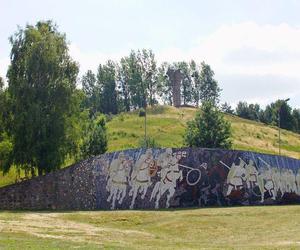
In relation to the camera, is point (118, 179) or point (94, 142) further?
point (94, 142)

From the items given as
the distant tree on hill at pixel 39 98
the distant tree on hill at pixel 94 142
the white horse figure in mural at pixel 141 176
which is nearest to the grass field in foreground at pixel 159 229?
the white horse figure in mural at pixel 141 176

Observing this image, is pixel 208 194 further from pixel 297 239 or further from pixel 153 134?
pixel 153 134

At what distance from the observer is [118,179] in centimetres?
3794

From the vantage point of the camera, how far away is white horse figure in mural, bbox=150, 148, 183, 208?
122 feet

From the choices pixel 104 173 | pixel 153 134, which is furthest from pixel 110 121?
pixel 104 173

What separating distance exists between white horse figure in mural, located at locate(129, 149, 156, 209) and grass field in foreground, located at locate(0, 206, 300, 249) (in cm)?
373

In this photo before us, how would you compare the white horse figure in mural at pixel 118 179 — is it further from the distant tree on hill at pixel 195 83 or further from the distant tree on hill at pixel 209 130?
the distant tree on hill at pixel 195 83

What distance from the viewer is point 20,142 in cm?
4334

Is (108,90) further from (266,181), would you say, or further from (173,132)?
(266,181)

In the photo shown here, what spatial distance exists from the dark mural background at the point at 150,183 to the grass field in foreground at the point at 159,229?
11.3 feet

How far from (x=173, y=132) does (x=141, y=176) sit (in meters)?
56.5

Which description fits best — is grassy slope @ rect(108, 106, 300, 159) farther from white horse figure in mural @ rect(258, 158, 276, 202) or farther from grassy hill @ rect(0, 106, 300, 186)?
white horse figure in mural @ rect(258, 158, 276, 202)

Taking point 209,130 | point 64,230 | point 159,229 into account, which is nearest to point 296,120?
point 209,130

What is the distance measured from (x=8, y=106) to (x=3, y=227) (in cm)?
2014
